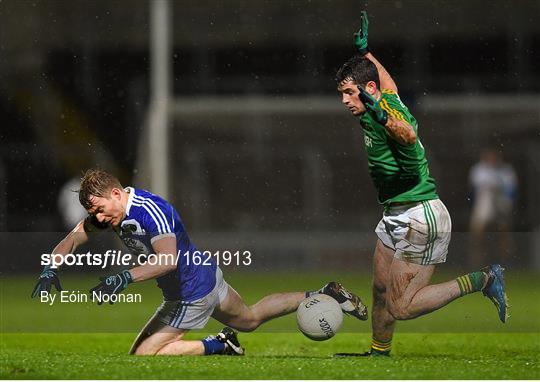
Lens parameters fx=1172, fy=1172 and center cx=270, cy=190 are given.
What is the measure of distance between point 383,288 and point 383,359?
48 cm

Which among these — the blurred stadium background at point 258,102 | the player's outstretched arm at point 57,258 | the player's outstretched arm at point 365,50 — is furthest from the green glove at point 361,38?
the blurred stadium background at point 258,102

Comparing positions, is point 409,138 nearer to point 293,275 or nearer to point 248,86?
point 293,275

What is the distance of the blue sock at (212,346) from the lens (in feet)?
23.9

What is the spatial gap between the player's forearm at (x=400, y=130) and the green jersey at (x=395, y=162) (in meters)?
0.13

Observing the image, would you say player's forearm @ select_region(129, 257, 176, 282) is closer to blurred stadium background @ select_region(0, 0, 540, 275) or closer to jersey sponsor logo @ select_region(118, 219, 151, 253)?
jersey sponsor logo @ select_region(118, 219, 151, 253)

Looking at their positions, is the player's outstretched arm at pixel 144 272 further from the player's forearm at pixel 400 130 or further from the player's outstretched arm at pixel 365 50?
the player's outstretched arm at pixel 365 50

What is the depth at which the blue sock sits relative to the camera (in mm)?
7277

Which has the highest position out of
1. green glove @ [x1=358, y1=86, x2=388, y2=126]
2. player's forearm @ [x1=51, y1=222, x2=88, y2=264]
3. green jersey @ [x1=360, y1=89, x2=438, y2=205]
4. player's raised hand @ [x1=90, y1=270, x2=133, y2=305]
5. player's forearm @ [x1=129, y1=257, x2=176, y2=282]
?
green glove @ [x1=358, y1=86, x2=388, y2=126]

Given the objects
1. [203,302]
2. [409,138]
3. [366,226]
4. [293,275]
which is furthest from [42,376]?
[366,226]

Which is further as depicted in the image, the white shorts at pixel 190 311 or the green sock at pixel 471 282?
the white shorts at pixel 190 311

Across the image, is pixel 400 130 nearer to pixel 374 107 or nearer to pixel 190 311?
pixel 374 107

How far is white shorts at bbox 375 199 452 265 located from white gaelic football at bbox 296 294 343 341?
537 mm

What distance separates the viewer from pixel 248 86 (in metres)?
22.5

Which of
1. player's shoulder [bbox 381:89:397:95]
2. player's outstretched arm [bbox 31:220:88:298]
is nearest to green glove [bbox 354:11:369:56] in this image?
player's shoulder [bbox 381:89:397:95]
